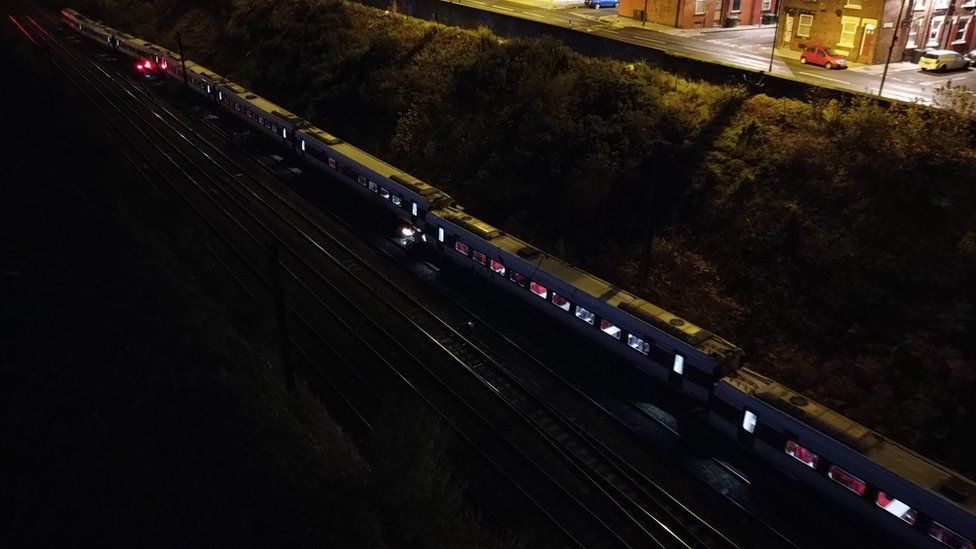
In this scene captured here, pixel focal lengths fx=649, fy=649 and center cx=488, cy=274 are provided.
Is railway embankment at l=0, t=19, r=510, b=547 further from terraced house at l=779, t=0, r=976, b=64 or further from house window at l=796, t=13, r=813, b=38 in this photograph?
house window at l=796, t=13, r=813, b=38

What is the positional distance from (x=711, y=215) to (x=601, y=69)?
13.1 metres

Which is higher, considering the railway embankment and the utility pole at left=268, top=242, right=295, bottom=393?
the utility pole at left=268, top=242, right=295, bottom=393

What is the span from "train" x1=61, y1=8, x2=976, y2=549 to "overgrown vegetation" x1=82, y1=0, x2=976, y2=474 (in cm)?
393

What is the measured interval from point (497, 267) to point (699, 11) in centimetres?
3902

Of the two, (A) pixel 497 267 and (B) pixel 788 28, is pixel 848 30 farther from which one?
(A) pixel 497 267

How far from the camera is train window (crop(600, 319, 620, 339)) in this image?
23.6 m

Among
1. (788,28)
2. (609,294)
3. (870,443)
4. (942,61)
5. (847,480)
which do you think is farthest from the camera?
(788,28)

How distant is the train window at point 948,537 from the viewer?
1532 centimetres

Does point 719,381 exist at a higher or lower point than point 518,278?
lower

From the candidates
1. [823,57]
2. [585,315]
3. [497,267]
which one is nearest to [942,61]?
[823,57]

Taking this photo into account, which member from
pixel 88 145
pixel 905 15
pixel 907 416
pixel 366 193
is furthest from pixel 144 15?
pixel 907 416

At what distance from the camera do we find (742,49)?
4709 centimetres

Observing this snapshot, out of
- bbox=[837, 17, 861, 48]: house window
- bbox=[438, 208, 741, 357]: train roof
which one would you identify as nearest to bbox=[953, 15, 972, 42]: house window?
bbox=[837, 17, 861, 48]: house window

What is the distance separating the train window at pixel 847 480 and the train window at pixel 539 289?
38.5 feet
